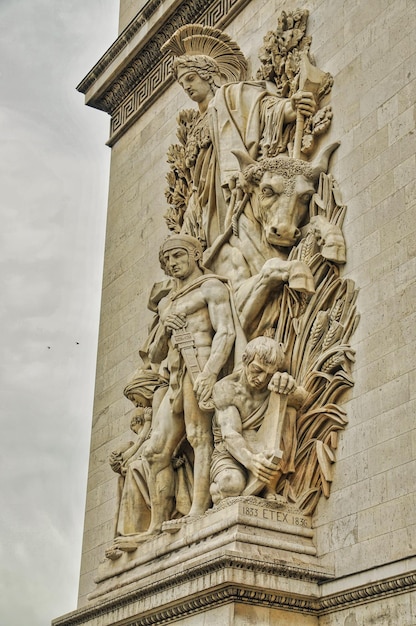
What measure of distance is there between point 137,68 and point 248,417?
23.5 ft

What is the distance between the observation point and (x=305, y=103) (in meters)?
11.2

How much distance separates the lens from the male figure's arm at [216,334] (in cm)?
1080

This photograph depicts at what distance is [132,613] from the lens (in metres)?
10.2

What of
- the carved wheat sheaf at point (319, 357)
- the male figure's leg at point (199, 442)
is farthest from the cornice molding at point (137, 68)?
the male figure's leg at point (199, 442)

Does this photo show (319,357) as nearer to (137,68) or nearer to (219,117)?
(219,117)

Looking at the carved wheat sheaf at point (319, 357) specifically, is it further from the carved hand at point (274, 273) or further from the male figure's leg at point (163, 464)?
the male figure's leg at point (163, 464)

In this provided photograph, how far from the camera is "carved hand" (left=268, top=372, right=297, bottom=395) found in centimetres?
993

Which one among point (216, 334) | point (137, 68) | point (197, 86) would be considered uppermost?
point (137, 68)

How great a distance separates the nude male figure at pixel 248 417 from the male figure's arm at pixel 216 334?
256 mm

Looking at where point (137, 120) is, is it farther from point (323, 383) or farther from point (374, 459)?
point (374, 459)

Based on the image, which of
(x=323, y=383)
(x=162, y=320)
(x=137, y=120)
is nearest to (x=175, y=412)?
(x=162, y=320)

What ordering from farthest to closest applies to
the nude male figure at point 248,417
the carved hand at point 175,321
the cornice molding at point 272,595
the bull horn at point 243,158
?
the bull horn at point 243,158 → the carved hand at point 175,321 → the nude male figure at point 248,417 → the cornice molding at point 272,595

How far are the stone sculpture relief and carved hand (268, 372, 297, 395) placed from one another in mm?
14

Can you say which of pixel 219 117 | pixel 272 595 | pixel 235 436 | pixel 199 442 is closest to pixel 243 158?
pixel 219 117
